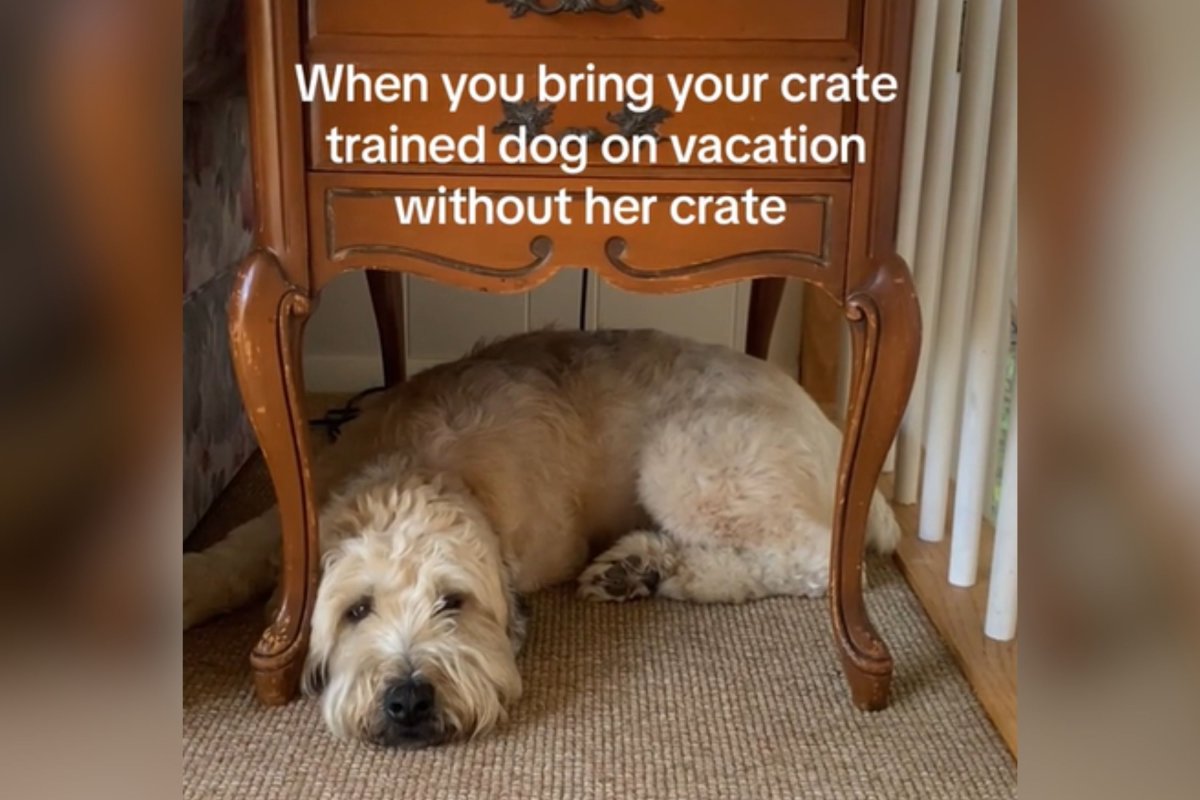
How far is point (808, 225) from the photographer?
1270 millimetres

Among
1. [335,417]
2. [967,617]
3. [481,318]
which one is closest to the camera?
[967,617]

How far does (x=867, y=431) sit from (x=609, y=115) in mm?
473

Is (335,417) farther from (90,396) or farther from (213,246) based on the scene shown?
(90,396)

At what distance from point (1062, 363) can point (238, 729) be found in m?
1.16

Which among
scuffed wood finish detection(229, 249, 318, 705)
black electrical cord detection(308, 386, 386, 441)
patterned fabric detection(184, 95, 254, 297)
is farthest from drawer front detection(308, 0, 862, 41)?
black electrical cord detection(308, 386, 386, 441)

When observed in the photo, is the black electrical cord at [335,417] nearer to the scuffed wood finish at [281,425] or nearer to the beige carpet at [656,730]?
the beige carpet at [656,730]

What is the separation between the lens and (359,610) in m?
1.39

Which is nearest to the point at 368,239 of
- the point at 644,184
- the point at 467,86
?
the point at 467,86

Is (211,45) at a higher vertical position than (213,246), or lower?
higher

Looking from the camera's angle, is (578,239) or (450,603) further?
(450,603)

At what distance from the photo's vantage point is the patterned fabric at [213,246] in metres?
1.57

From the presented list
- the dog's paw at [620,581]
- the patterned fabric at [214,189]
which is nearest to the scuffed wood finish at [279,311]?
the patterned fabric at [214,189]

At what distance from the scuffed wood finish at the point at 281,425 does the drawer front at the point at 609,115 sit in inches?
6.2

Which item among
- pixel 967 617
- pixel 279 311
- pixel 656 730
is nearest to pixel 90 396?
pixel 279 311
